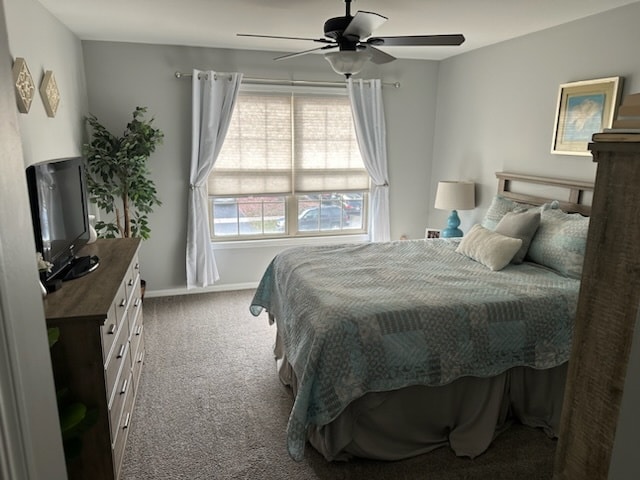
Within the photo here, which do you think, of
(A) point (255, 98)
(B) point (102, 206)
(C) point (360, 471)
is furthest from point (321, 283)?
(A) point (255, 98)

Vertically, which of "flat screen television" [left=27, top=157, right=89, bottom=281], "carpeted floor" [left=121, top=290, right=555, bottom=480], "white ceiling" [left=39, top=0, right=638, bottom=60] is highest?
"white ceiling" [left=39, top=0, right=638, bottom=60]

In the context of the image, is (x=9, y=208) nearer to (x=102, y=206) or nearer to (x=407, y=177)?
(x=102, y=206)

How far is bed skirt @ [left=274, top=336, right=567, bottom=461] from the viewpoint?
2232mm

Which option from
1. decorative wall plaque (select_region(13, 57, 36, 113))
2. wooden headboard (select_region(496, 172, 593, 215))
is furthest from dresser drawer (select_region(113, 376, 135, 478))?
wooden headboard (select_region(496, 172, 593, 215))

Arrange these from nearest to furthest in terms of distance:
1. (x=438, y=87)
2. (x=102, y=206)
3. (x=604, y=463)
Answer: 1. (x=604, y=463)
2. (x=102, y=206)
3. (x=438, y=87)

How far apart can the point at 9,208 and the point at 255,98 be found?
417 cm

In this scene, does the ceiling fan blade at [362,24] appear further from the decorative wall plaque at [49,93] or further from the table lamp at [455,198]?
the table lamp at [455,198]

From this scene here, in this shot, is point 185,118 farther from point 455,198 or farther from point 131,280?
point 455,198

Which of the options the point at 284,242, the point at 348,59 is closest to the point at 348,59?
the point at 348,59

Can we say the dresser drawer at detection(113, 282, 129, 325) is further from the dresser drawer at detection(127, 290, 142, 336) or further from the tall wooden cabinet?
the tall wooden cabinet

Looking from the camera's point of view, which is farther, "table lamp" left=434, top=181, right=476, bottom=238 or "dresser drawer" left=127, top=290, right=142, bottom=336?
"table lamp" left=434, top=181, right=476, bottom=238

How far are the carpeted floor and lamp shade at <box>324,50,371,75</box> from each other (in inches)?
83.3

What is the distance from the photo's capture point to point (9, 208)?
611 mm

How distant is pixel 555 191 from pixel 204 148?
319cm
